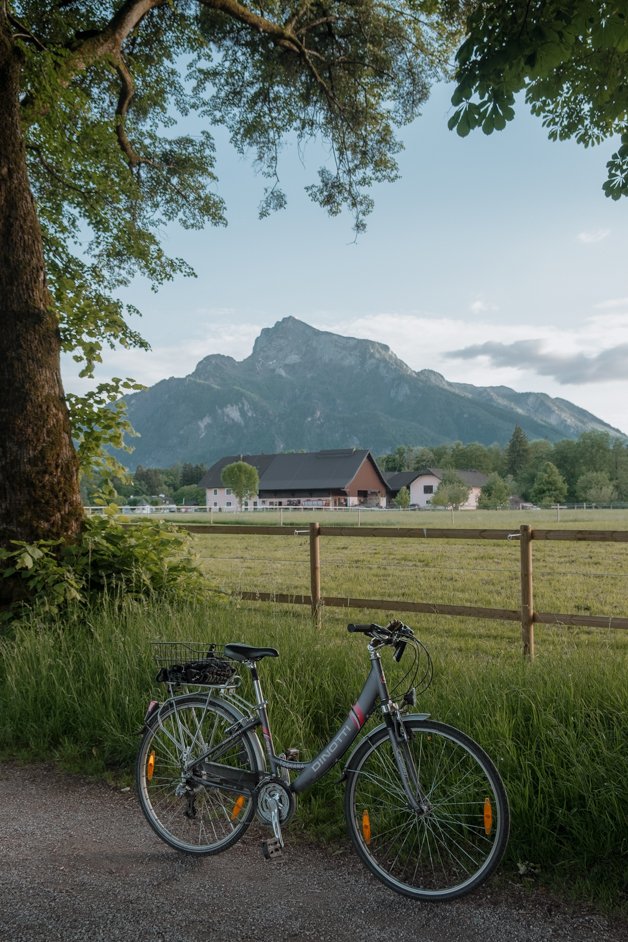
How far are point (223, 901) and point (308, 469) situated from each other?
364 feet

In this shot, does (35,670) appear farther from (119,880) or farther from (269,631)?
(119,880)

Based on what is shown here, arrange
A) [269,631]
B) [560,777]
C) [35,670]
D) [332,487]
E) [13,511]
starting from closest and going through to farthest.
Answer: [560,777] → [35,670] → [269,631] → [13,511] → [332,487]

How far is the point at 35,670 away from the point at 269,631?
181 centimetres

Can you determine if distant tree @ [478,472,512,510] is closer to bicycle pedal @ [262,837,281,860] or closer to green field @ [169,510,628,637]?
green field @ [169,510,628,637]

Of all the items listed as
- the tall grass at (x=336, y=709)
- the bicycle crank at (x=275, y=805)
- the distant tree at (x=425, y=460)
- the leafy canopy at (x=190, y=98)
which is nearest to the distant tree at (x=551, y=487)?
the distant tree at (x=425, y=460)

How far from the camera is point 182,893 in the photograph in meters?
3.12

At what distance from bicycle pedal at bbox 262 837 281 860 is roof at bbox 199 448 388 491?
99964 millimetres

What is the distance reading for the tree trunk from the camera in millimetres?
6875

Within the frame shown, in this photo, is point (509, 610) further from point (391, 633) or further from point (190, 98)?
point (190, 98)

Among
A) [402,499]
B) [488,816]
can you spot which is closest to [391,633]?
[488,816]

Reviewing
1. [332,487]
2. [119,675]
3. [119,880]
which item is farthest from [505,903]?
[332,487]

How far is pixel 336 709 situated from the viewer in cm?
476

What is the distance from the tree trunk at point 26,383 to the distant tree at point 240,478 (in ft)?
324

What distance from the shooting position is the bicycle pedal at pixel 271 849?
10.5 ft
